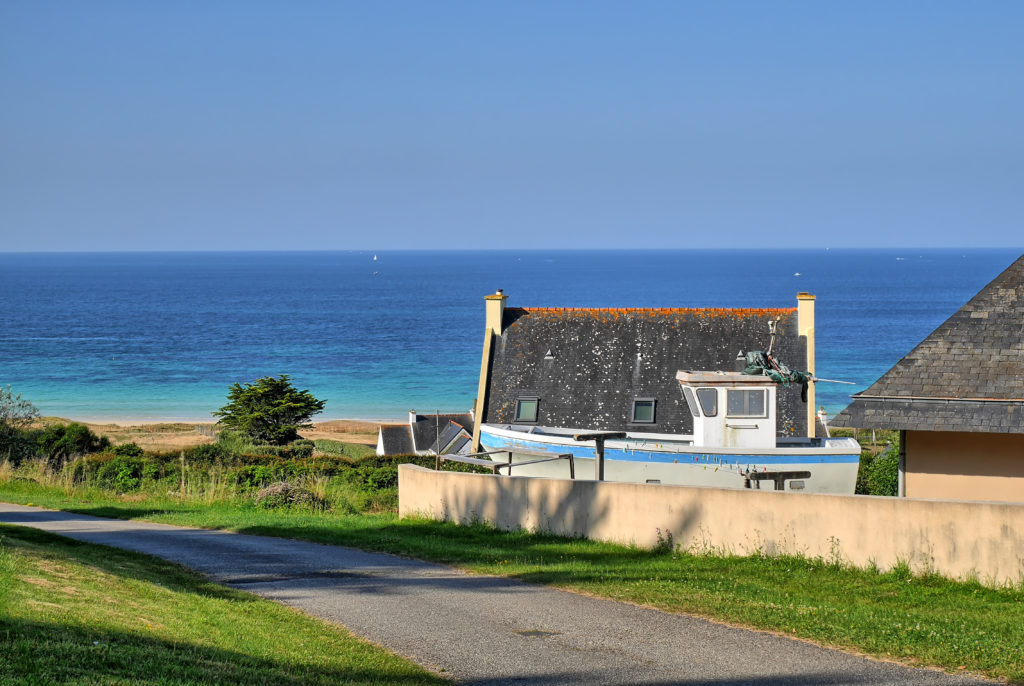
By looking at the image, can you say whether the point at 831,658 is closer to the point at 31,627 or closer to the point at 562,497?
the point at 31,627

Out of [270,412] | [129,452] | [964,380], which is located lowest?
[129,452]

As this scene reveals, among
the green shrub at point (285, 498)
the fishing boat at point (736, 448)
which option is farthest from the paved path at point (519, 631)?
the green shrub at point (285, 498)

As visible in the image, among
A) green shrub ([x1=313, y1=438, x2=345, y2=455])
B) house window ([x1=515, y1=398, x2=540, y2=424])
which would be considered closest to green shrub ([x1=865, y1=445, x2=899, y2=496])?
house window ([x1=515, y1=398, x2=540, y2=424])

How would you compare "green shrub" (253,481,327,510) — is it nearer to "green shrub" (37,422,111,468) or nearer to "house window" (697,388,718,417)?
"house window" (697,388,718,417)

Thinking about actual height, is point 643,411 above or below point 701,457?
above

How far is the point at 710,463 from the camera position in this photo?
23.3 m

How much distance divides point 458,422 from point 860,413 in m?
34.6

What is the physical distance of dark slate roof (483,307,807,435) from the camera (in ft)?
98.8

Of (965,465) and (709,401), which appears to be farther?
(709,401)

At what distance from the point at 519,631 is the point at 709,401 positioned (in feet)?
40.6

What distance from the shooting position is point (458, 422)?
50.0 m

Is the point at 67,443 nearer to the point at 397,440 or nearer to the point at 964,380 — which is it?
the point at 397,440

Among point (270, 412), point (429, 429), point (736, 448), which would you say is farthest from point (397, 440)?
point (736, 448)

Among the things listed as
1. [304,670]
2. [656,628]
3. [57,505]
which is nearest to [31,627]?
[304,670]
